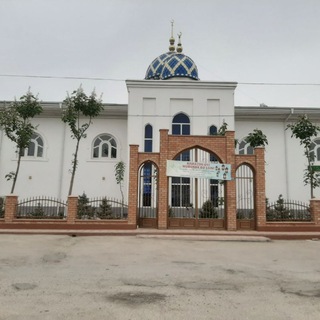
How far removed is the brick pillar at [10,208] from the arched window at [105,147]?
28.9ft

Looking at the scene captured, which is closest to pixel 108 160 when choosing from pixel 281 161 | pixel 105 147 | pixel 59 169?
pixel 105 147

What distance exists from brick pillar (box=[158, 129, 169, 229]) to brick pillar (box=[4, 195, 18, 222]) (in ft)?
18.6

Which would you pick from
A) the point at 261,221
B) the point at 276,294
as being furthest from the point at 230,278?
the point at 261,221

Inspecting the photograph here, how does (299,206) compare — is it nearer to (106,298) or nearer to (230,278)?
(230,278)

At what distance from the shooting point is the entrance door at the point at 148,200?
13.0 m

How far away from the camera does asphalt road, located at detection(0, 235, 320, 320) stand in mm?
4348

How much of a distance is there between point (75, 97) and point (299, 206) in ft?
39.9

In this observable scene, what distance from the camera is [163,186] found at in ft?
41.8

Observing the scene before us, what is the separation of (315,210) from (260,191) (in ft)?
7.65

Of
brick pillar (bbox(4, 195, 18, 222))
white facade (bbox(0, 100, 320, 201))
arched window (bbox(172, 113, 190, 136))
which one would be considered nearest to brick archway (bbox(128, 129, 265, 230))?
brick pillar (bbox(4, 195, 18, 222))

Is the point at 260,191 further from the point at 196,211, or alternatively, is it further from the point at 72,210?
the point at 72,210

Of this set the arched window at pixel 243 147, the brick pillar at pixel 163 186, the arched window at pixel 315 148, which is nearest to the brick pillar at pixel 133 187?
the brick pillar at pixel 163 186

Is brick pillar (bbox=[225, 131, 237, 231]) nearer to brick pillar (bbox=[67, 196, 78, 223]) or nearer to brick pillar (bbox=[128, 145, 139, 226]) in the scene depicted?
brick pillar (bbox=[128, 145, 139, 226])

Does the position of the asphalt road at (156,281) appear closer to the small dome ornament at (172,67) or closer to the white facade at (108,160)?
the white facade at (108,160)
